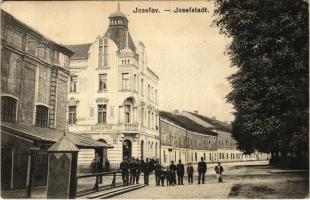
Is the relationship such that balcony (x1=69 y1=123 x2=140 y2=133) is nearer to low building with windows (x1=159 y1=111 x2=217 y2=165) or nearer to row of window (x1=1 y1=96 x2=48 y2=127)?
low building with windows (x1=159 y1=111 x2=217 y2=165)

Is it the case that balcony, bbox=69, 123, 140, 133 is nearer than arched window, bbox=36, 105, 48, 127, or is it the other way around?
arched window, bbox=36, 105, 48, 127

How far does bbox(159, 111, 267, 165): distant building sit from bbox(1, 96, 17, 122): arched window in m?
10.4

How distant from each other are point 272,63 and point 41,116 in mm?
7167

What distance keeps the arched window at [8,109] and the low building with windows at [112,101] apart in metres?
5.39

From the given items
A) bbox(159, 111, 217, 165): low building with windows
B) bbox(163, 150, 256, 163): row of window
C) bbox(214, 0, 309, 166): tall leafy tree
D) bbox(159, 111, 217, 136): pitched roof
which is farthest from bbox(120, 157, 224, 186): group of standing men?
bbox(163, 150, 256, 163): row of window

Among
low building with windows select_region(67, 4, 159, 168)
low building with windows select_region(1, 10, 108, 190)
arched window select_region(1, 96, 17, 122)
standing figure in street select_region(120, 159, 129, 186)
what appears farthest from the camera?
low building with windows select_region(67, 4, 159, 168)

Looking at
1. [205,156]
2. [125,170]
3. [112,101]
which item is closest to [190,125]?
[205,156]

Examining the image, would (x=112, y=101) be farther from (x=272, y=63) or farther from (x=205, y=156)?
(x=205, y=156)

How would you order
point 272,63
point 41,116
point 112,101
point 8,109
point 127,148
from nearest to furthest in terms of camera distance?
point 272,63, point 8,109, point 41,116, point 112,101, point 127,148

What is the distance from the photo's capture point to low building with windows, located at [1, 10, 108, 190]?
10586 mm

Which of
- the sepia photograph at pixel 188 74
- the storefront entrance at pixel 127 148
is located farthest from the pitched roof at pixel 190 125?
the sepia photograph at pixel 188 74

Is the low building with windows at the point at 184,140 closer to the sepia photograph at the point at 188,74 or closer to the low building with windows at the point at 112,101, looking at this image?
the low building with windows at the point at 112,101

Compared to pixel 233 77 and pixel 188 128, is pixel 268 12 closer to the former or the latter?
pixel 233 77

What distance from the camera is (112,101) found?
19.6 m
